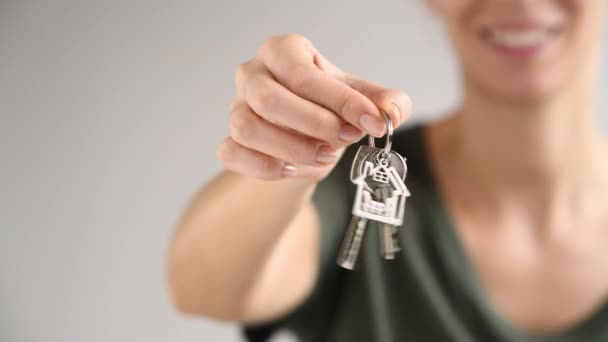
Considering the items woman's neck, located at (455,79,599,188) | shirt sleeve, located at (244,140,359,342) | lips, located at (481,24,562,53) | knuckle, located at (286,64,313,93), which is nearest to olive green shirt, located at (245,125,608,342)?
shirt sleeve, located at (244,140,359,342)

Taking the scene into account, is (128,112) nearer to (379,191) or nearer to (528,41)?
(528,41)

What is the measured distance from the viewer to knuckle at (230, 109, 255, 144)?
0.45 meters

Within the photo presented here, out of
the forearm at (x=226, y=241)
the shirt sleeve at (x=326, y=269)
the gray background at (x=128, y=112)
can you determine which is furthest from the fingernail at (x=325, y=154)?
the gray background at (x=128, y=112)

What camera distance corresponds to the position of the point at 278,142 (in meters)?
0.44

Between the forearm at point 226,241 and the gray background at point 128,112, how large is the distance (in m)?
0.50

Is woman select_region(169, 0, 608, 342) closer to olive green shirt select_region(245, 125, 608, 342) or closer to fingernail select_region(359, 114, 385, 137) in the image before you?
olive green shirt select_region(245, 125, 608, 342)

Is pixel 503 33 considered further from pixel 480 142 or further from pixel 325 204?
pixel 325 204

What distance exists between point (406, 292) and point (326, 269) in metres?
0.12

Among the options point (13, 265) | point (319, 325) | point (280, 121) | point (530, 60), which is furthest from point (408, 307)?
point (13, 265)

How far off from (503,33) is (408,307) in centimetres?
41

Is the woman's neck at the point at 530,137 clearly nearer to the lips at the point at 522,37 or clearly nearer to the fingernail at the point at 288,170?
the lips at the point at 522,37

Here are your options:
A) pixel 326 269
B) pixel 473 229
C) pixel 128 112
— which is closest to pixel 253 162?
pixel 326 269

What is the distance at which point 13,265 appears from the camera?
1.37 metres

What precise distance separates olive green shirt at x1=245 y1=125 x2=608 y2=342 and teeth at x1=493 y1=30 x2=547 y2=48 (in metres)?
0.25
